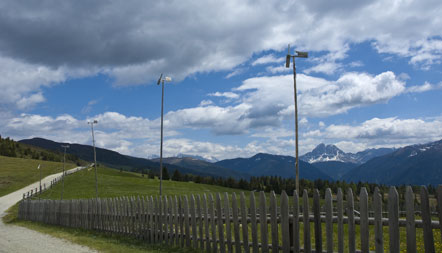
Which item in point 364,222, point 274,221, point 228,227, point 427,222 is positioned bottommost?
point 228,227

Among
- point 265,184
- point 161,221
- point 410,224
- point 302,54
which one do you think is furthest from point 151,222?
point 265,184

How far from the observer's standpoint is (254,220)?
10.3 meters

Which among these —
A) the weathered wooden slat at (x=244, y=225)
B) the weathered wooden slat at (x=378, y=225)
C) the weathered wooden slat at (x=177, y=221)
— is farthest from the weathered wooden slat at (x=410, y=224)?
the weathered wooden slat at (x=177, y=221)

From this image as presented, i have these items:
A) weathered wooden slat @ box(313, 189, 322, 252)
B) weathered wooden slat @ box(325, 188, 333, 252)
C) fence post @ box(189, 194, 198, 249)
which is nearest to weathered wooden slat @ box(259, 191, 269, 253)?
weathered wooden slat @ box(313, 189, 322, 252)

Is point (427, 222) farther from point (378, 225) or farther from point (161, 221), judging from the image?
point (161, 221)

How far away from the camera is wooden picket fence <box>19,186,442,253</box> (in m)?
7.39

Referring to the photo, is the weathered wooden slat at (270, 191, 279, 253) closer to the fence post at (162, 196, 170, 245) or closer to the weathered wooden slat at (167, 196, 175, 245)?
the weathered wooden slat at (167, 196, 175, 245)

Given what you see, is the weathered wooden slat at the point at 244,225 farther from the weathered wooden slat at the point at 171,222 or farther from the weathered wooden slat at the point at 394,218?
the weathered wooden slat at the point at 394,218

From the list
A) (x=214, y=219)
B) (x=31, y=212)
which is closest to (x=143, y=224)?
(x=214, y=219)

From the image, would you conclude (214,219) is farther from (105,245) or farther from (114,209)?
(114,209)

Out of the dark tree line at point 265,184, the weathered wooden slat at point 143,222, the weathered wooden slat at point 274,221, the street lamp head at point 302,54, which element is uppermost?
the street lamp head at point 302,54

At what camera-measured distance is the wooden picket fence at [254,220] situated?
7.39m

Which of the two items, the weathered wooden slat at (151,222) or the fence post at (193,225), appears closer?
the fence post at (193,225)

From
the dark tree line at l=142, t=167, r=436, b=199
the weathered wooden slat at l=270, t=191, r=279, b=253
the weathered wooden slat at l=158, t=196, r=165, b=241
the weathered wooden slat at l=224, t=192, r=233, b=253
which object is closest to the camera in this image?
the weathered wooden slat at l=270, t=191, r=279, b=253
